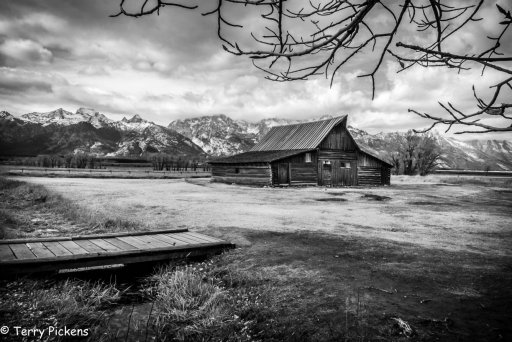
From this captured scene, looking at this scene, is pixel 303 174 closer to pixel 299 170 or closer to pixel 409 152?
pixel 299 170

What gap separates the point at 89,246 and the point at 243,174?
24910 millimetres

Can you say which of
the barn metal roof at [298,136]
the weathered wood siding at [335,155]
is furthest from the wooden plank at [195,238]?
the weathered wood siding at [335,155]

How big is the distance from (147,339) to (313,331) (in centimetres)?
161

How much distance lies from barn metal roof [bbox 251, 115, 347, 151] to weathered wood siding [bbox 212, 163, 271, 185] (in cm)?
488

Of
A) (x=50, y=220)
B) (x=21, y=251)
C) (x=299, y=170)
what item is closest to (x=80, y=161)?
(x=299, y=170)

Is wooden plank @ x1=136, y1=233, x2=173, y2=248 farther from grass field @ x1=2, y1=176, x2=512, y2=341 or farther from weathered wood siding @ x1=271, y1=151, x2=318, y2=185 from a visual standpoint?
weathered wood siding @ x1=271, y1=151, x2=318, y2=185

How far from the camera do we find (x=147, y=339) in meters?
3.08

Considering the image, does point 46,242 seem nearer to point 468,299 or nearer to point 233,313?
point 233,313

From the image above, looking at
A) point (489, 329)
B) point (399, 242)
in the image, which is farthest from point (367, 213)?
point (489, 329)

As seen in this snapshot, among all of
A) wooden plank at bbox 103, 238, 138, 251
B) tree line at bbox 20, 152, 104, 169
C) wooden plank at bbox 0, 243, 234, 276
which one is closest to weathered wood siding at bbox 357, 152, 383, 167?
wooden plank at bbox 0, 243, 234, 276

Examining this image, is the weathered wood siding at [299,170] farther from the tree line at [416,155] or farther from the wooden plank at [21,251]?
the tree line at [416,155]

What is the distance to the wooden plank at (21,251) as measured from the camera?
165 inches

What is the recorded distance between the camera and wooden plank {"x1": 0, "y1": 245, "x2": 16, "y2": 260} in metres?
4.07

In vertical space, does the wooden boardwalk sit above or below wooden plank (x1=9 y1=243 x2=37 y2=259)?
below
